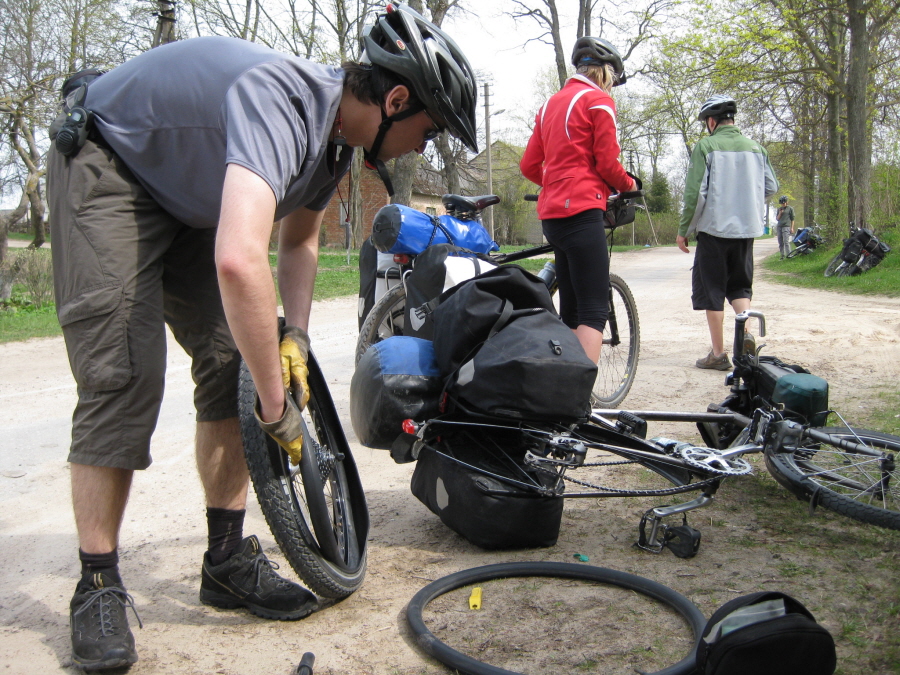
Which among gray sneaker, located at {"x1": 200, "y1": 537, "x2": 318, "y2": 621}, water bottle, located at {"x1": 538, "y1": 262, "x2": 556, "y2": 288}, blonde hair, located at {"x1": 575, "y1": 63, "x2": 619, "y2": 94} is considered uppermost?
blonde hair, located at {"x1": 575, "y1": 63, "x2": 619, "y2": 94}

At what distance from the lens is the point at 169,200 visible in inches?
83.3

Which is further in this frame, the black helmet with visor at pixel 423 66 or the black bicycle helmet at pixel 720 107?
the black bicycle helmet at pixel 720 107

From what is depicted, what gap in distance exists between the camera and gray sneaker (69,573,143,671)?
6.41ft

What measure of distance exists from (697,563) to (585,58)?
2.90m

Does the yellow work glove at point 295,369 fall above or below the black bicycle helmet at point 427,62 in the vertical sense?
below

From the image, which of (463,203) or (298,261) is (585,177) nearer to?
(463,203)

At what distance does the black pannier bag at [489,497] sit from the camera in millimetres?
2689

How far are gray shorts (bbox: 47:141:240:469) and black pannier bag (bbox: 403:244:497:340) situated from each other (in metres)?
1.78

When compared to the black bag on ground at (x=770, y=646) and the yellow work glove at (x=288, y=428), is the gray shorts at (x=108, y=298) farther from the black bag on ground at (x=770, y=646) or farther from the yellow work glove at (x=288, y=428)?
the black bag on ground at (x=770, y=646)

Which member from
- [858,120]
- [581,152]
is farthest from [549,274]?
[858,120]

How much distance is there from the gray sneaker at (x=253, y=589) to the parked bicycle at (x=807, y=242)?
68.2 feet

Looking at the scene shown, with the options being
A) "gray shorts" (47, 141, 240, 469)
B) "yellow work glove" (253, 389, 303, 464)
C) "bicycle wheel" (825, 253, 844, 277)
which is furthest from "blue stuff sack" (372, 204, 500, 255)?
"bicycle wheel" (825, 253, 844, 277)

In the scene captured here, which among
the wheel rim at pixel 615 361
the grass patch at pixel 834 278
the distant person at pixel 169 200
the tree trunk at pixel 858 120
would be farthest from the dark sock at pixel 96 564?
the tree trunk at pixel 858 120

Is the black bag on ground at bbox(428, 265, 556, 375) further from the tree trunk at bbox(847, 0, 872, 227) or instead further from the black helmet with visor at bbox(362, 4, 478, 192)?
the tree trunk at bbox(847, 0, 872, 227)
